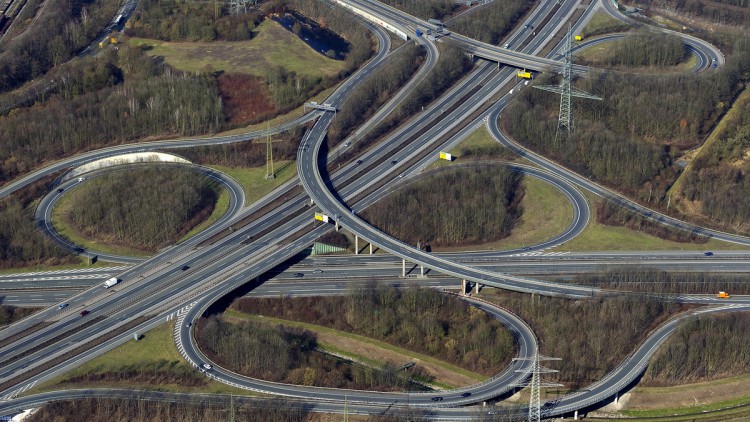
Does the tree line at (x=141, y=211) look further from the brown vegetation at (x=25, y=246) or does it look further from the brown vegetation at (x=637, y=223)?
the brown vegetation at (x=637, y=223)

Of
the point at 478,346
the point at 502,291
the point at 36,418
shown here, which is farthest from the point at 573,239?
the point at 36,418

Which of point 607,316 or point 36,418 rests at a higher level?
point 607,316

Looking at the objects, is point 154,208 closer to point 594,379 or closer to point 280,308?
point 280,308

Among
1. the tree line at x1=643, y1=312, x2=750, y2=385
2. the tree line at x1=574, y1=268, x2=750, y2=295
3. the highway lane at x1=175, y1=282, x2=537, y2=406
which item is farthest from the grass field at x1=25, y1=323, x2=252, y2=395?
the tree line at x1=574, y1=268, x2=750, y2=295

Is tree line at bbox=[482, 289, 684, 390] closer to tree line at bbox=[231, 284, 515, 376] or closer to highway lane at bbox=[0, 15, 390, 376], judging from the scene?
tree line at bbox=[231, 284, 515, 376]

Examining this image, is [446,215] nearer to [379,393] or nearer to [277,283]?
[277,283]

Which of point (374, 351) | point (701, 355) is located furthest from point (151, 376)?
point (701, 355)
